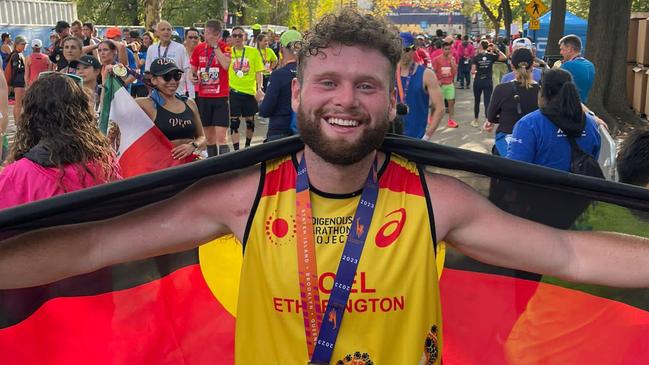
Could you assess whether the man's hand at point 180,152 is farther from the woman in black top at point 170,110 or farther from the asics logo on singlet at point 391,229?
the asics logo on singlet at point 391,229

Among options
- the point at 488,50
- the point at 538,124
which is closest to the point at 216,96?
the point at 538,124

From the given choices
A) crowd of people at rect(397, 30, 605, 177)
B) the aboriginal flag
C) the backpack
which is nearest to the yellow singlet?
the aboriginal flag

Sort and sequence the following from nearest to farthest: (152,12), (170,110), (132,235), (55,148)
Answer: (132,235)
(55,148)
(170,110)
(152,12)

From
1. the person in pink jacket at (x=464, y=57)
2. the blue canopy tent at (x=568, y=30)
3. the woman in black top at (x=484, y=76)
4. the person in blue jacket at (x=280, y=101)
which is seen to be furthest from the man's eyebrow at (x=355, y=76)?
the person in pink jacket at (x=464, y=57)

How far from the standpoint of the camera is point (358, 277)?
2.41 m

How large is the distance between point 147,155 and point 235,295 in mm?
Answer: 3422

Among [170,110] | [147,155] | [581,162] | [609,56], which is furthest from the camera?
[609,56]

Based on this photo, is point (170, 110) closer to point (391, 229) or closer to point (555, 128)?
point (555, 128)

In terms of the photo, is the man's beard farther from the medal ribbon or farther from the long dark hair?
the long dark hair

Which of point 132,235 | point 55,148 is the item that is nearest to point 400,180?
point 132,235

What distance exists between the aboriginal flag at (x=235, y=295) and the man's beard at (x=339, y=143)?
0.20 metres

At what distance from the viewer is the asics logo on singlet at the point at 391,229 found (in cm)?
243

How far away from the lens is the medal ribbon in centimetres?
239

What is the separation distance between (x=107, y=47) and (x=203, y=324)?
7.65 m
